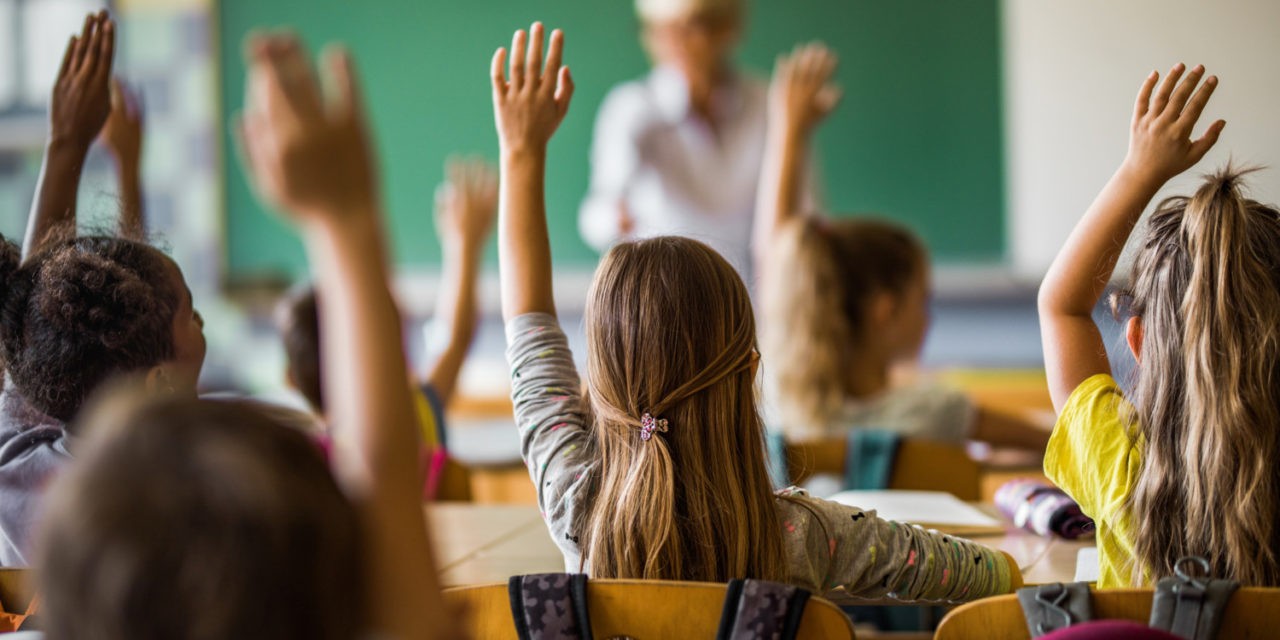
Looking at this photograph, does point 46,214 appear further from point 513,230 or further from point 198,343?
point 513,230

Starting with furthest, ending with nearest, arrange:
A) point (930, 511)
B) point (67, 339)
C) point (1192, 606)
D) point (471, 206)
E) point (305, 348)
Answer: point (471, 206) → point (305, 348) → point (930, 511) → point (67, 339) → point (1192, 606)

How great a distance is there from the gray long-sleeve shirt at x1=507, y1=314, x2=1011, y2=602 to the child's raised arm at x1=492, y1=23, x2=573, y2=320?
0.17 metres

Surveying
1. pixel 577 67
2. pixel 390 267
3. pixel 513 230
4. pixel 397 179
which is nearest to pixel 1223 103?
pixel 577 67

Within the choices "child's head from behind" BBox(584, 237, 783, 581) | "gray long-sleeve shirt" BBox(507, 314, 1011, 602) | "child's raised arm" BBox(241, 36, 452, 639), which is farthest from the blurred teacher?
"child's raised arm" BBox(241, 36, 452, 639)

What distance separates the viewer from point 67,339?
4.90 ft

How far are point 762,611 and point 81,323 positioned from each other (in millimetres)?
932

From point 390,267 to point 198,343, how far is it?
3.33ft

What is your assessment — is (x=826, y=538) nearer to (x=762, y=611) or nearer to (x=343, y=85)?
(x=762, y=611)

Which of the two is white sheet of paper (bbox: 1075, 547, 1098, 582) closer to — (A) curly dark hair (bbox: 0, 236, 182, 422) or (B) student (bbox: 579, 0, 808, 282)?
(A) curly dark hair (bbox: 0, 236, 182, 422)

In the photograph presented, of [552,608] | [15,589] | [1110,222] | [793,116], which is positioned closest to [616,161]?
[793,116]

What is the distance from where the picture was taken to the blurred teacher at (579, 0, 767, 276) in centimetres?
418

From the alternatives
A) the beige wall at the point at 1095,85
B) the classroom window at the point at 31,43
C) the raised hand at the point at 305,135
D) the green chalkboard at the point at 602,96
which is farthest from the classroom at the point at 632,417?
the classroom window at the point at 31,43

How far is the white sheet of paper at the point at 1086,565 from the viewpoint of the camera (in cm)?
150

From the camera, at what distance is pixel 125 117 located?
2.16 meters
